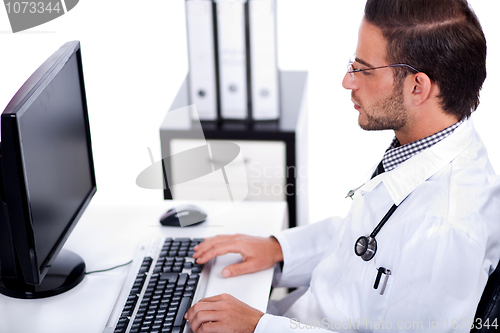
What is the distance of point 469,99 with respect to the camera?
1.23 meters

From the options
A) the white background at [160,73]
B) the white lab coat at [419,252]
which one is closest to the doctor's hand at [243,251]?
the white lab coat at [419,252]

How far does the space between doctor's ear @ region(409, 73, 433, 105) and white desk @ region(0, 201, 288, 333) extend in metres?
0.54

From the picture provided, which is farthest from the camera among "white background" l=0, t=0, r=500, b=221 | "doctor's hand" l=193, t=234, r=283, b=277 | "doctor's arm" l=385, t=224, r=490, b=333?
"white background" l=0, t=0, r=500, b=221

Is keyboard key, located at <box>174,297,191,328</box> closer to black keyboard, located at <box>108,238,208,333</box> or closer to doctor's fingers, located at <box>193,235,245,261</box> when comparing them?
black keyboard, located at <box>108,238,208,333</box>

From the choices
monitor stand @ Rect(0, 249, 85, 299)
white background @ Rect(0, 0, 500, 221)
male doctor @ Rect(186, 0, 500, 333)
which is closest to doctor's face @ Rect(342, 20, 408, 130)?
male doctor @ Rect(186, 0, 500, 333)

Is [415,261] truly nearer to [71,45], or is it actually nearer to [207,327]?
[207,327]

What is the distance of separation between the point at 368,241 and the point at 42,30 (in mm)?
1723

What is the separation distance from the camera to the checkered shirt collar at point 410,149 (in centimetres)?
121

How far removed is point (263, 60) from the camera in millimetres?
1827

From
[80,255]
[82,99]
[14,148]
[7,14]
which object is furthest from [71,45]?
[7,14]

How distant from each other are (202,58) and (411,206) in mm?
961

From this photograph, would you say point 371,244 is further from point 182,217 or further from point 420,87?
point 182,217

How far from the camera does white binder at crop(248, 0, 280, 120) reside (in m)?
1.76

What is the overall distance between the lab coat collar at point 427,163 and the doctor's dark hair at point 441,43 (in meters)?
0.07
